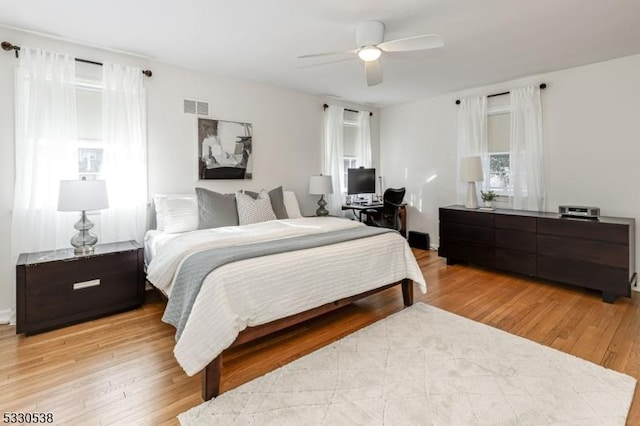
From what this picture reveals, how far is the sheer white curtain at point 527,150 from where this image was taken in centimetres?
409

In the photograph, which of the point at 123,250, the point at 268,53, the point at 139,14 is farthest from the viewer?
the point at 268,53

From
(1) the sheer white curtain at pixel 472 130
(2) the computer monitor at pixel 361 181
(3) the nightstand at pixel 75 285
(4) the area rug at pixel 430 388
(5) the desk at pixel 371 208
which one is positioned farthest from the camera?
(2) the computer monitor at pixel 361 181

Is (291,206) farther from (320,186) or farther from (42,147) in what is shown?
(42,147)

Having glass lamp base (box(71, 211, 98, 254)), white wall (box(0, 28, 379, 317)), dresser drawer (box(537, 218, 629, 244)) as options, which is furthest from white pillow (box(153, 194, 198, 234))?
dresser drawer (box(537, 218, 629, 244))

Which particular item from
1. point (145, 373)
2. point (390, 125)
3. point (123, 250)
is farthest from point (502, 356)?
point (390, 125)

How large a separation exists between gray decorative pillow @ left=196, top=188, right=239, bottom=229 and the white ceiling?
147 centimetres

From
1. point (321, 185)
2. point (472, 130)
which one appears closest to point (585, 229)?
point (472, 130)

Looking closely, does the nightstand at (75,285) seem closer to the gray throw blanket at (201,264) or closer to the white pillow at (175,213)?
the white pillow at (175,213)

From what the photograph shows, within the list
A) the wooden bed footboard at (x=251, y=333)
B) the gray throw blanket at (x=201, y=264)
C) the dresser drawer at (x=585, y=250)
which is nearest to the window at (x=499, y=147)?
the dresser drawer at (x=585, y=250)

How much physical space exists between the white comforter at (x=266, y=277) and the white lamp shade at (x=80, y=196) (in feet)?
2.33

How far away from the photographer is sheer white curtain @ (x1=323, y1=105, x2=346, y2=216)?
5.12 meters

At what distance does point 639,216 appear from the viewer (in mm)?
3463

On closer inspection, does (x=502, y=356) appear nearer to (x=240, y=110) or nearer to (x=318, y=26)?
(x=318, y=26)

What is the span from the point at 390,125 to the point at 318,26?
347 cm
